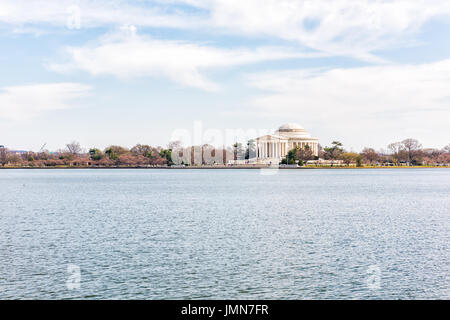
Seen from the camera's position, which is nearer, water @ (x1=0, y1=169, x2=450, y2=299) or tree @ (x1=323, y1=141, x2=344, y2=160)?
water @ (x1=0, y1=169, x2=450, y2=299)

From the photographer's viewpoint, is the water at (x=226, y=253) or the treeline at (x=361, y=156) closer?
the water at (x=226, y=253)

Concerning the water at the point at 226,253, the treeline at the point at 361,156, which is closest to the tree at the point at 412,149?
the treeline at the point at 361,156

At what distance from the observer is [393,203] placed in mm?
51875

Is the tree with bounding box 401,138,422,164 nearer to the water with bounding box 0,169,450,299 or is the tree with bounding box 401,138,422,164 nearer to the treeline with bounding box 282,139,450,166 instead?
the treeline with bounding box 282,139,450,166

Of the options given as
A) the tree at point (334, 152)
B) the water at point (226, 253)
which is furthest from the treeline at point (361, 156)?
the water at point (226, 253)

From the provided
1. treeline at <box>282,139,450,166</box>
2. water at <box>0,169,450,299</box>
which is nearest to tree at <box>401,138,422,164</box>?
treeline at <box>282,139,450,166</box>

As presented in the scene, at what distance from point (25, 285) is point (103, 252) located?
6.15 m

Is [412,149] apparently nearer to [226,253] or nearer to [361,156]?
[361,156]

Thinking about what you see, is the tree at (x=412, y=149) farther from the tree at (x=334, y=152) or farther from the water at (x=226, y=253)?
the water at (x=226, y=253)
